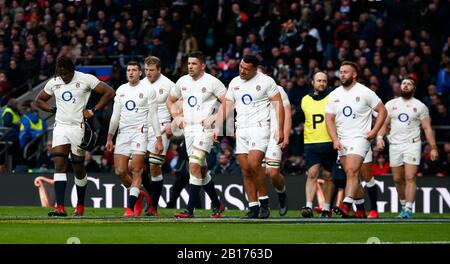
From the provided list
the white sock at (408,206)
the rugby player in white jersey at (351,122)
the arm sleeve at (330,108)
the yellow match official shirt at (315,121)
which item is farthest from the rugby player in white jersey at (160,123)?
the white sock at (408,206)

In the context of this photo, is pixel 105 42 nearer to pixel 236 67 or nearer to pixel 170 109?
pixel 236 67

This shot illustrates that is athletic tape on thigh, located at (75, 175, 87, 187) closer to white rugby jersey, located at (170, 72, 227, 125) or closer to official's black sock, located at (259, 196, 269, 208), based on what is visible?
white rugby jersey, located at (170, 72, 227, 125)

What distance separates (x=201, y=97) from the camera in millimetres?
20156

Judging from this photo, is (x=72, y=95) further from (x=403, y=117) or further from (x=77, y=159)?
(x=403, y=117)

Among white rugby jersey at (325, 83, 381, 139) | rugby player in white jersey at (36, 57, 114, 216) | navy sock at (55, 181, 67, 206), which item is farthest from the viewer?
white rugby jersey at (325, 83, 381, 139)

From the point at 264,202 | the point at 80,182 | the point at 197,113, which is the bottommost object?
the point at 264,202

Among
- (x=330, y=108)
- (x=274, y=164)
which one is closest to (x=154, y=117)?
(x=274, y=164)

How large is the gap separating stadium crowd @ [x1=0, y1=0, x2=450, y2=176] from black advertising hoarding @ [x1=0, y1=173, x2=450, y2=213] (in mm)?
1055

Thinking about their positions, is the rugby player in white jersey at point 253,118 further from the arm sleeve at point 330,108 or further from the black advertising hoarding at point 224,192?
the black advertising hoarding at point 224,192

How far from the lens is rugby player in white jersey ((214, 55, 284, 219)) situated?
19.5m

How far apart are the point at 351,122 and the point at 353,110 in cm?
20

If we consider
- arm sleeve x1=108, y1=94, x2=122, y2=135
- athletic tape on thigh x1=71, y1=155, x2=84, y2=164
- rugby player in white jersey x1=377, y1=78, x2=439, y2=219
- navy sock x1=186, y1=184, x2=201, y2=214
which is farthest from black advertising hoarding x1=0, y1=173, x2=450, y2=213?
navy sock x1=186, y1=184, x2=201, y2=214

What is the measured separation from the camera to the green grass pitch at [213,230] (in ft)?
52.4
